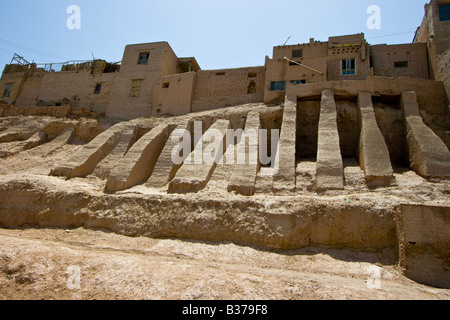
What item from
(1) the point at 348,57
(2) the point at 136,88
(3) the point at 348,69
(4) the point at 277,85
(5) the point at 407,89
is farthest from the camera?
(2) the point at 136,88

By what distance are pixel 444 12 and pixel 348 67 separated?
4.53 metres

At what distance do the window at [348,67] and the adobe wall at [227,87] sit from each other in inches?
168

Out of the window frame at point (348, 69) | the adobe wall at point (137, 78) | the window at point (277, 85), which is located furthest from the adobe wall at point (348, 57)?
the adobe wall at point (137, 78)

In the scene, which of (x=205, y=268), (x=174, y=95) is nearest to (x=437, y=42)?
(x=174, y=95)

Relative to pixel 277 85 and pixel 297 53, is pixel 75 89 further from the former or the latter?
pixel 297 53

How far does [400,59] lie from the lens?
51.0ft

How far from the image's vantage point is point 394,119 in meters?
11.0

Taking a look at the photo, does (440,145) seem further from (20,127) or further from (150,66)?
(20,127)

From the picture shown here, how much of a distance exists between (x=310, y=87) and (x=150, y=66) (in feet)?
34.7

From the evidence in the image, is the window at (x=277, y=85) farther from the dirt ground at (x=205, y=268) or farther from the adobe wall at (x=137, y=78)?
the dirt ground at (x=205, y=268)

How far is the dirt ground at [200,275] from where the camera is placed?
4.46m

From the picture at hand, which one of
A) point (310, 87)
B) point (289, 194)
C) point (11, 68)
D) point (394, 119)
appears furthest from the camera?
point (11, 68)
